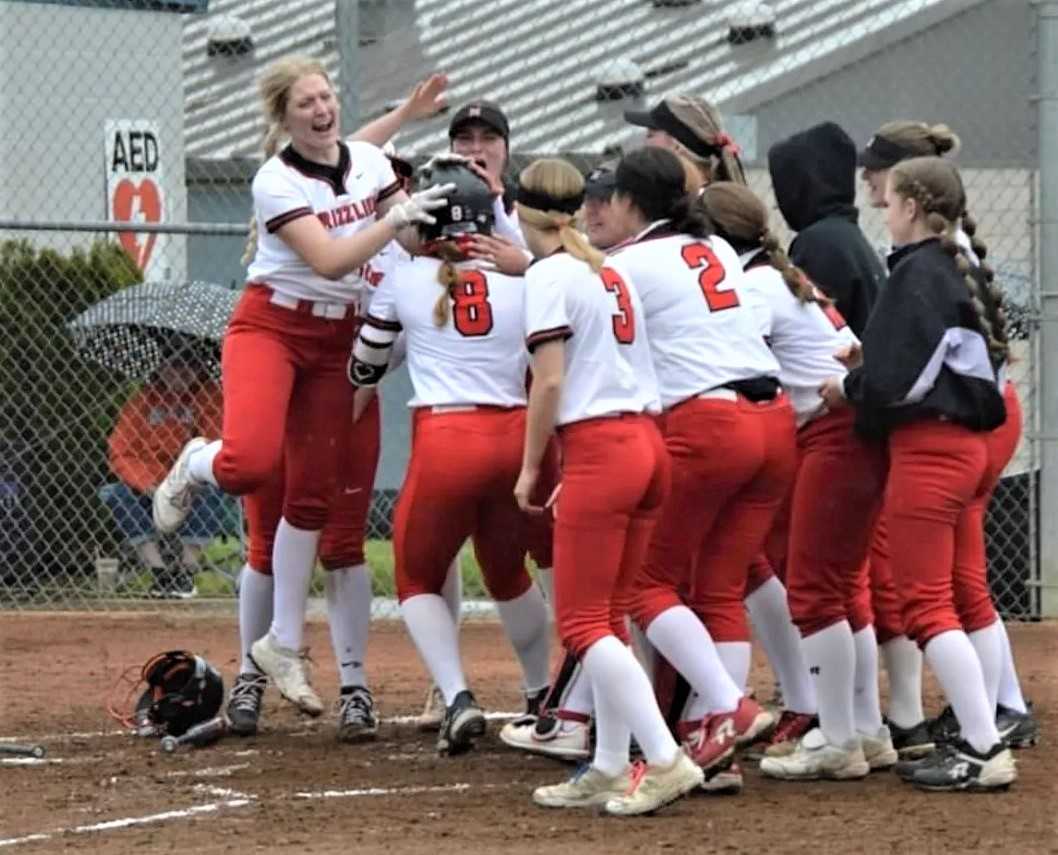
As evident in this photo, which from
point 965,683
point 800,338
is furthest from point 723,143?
point 965,683

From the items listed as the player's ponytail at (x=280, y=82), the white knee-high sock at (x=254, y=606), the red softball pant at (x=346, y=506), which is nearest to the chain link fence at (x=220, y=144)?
the red softball pant at (x=346, y=506)

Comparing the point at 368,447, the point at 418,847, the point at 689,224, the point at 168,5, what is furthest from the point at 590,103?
the point at 418,847

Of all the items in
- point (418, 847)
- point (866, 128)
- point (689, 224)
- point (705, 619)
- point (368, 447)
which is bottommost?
point (418, 847)

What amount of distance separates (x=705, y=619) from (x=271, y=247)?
1.88 m

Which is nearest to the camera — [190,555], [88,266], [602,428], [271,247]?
[602,428]

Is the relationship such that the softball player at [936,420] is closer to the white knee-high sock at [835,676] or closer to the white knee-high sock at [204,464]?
the white knee-high sock at [835,676]

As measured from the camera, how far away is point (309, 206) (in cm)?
750

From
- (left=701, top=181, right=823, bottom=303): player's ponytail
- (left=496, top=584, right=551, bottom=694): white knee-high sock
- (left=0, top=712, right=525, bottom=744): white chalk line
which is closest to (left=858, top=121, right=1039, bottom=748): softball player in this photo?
(left=701, top=181, right=823, bottom=303): player's ponytail

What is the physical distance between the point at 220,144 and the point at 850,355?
9129 millimetres

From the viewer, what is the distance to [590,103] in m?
16.4

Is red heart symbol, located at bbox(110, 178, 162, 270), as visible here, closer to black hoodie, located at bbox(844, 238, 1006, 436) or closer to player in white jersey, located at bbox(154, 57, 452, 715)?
player in white jersey, located at bbox(154, 57, 452, 715)

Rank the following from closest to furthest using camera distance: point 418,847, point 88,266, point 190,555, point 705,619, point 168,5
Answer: point 418,847 → point 705,619 → point 190,555 → point 88,266 → point 168,5

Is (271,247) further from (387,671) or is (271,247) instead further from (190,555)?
(190,555)

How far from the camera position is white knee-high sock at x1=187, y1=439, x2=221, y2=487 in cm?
758
